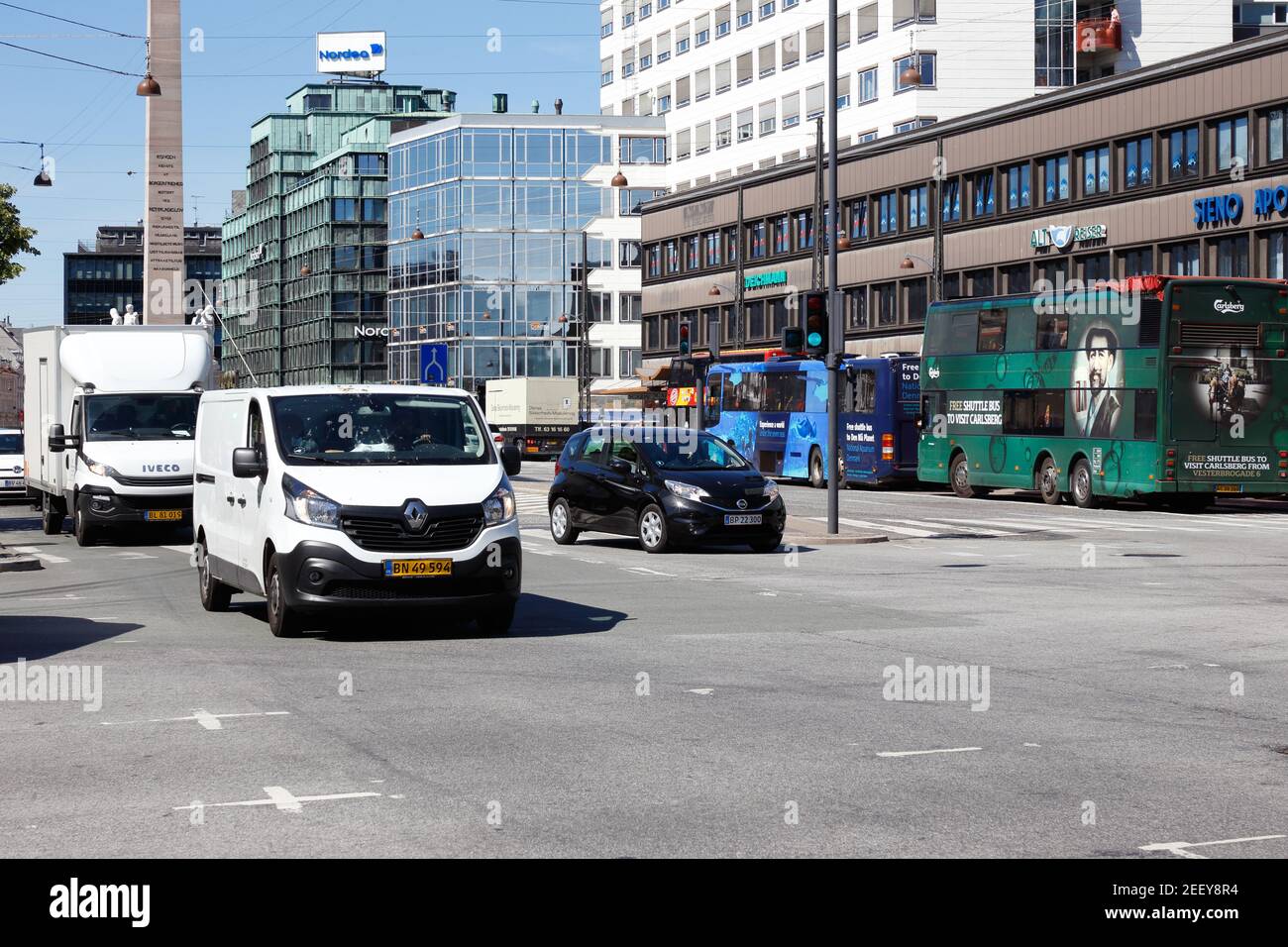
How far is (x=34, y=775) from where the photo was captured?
8023 millimetres

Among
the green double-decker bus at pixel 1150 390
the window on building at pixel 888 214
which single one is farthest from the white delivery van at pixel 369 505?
the window on building at pixel 888 214

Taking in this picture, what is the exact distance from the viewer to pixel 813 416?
47719mm

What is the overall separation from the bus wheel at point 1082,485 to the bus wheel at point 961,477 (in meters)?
4.82

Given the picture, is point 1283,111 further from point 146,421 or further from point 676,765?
point 676,765

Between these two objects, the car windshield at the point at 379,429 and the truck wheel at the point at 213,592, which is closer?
the car windshield at the point at 379,429

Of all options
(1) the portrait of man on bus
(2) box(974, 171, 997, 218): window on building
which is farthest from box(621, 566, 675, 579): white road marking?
(2) box(974, 171, 997, 218): window on building

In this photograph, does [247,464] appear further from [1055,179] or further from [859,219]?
[859,219]

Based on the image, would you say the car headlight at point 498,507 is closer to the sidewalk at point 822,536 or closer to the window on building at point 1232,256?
the sidewalk at point 822,536

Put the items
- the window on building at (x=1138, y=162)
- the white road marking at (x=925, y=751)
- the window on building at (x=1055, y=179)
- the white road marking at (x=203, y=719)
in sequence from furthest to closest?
the window on building at (x=1055, y=179) → the window on building at (x=1138, y=162) → the white road marking at (x=203, y=719) → the white road marking at (x=925, y=751)

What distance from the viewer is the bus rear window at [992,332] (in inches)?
1588

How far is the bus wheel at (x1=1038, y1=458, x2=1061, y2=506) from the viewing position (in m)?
38.2

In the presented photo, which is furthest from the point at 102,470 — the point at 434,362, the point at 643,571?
the point at 434,362
